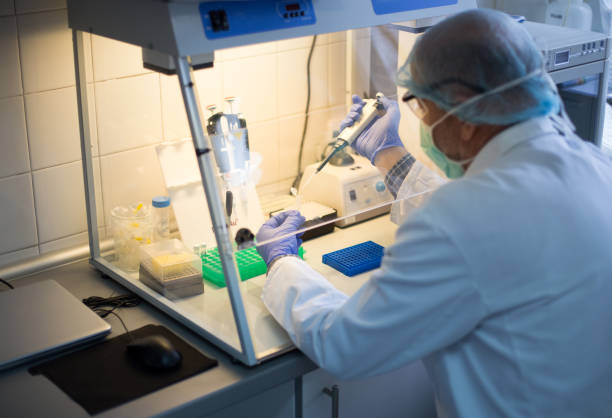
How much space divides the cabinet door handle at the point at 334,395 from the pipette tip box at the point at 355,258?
282mm

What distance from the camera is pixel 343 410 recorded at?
1428 millimetres

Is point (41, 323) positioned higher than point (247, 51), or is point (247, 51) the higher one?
point (247, 51)

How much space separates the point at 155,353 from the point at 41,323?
28 cm

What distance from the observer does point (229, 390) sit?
1.19 meters

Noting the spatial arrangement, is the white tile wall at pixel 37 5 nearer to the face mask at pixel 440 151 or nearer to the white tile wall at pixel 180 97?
the white tile wall at pixel 180 97

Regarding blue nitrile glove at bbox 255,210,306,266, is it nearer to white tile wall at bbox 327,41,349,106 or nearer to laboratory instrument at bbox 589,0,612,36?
white tile wall at bbox 327,41,349,106

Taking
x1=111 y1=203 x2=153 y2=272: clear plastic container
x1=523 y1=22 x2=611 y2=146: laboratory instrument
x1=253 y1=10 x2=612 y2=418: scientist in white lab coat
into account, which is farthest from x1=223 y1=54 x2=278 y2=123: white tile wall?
x1=523 y1=22 x2=611 y2=146: laboratory instrument

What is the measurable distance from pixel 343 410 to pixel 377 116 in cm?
69

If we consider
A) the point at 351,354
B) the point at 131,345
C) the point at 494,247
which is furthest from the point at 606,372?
the point at 131,345

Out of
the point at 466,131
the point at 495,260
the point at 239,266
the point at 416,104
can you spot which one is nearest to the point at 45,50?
the point at 239,266

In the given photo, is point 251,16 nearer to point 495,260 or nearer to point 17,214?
point 495,260

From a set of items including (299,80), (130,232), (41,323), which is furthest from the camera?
(299,80)

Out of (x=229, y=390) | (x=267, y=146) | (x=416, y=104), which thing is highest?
(x=416, y=104)

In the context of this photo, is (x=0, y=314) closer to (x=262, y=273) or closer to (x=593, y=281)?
(x=262, y=273)
